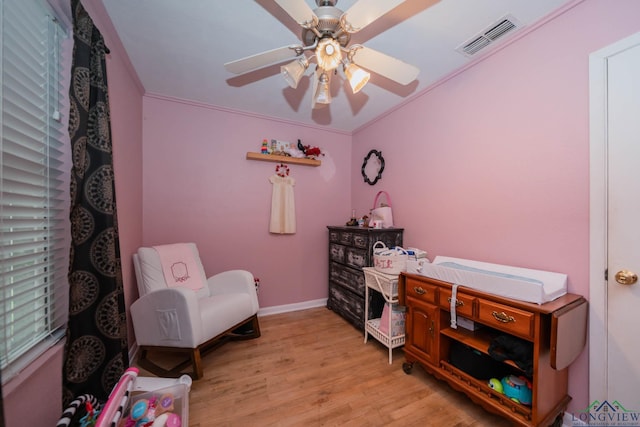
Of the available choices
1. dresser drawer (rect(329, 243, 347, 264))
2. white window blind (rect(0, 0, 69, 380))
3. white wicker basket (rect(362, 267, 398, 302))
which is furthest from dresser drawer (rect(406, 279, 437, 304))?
white window blind (rect(0, 0, 69, 380))

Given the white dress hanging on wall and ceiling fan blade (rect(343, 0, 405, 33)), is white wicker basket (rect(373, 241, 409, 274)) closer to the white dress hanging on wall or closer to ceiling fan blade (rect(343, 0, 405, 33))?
the white dress hanging on wall

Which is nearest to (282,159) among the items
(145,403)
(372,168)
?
(372,168)

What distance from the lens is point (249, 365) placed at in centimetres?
189

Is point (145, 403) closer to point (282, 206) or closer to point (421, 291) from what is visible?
point (421, 291)

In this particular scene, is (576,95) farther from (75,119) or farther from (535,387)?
(75,119)

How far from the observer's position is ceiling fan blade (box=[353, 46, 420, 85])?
1.24 meters

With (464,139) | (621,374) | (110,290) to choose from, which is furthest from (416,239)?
(110,290)

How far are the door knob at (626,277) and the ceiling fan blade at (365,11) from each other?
162 centimetres

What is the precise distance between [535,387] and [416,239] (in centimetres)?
131

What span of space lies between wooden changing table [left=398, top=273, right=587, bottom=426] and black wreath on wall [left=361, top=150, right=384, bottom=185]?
1399 millimetres

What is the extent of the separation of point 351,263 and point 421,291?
3.12ft

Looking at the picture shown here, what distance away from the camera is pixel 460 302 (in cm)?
146

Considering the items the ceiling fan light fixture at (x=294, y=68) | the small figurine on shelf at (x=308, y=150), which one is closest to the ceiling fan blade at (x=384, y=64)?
the ceiling fan light fixture at (x=294, y=68)

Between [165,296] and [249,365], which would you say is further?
[249,365]
